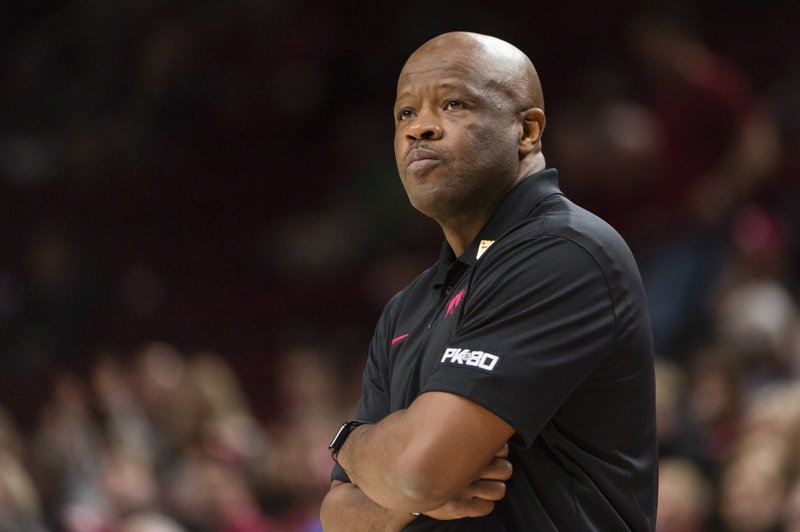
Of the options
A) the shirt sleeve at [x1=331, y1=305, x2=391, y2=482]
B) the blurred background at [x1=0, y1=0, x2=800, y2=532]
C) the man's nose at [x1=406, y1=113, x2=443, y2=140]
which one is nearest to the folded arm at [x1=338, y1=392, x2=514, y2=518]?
the shirt sleeve at [x1=331, y1=305, x2=391, y2=482]

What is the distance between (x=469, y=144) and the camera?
8.68 ft

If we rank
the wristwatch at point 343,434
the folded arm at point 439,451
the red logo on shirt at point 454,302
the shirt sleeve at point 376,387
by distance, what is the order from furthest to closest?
1. the shirt sleeve at point 376,387
2. the wristwatch at point 343,434
3. the red logo on shirt at point 454,302
4. the folded arm at point 439,451

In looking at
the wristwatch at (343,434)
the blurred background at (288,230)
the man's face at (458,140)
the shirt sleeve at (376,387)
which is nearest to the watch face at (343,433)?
the wristwatch at (343,434)

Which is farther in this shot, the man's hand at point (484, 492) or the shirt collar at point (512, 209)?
the shirt collar at point (512, 209)

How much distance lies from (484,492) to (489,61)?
0.91 meters

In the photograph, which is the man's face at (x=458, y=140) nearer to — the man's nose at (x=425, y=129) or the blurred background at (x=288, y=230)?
the man's nose at (x=425, y=129)

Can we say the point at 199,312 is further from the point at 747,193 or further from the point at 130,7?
the point at 747,193

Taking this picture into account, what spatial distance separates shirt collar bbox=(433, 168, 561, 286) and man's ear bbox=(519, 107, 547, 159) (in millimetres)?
58

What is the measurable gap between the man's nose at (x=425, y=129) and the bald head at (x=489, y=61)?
4.7 inches

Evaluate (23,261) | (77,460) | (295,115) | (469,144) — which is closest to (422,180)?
(469,144)

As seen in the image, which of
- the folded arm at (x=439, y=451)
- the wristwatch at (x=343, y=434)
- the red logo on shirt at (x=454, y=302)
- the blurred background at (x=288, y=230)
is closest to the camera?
the folded arm at (x=439, y=451)

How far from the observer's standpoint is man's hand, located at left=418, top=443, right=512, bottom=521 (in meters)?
2.36

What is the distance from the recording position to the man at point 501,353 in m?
2.33

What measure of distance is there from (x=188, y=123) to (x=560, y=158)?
3.47 metres
